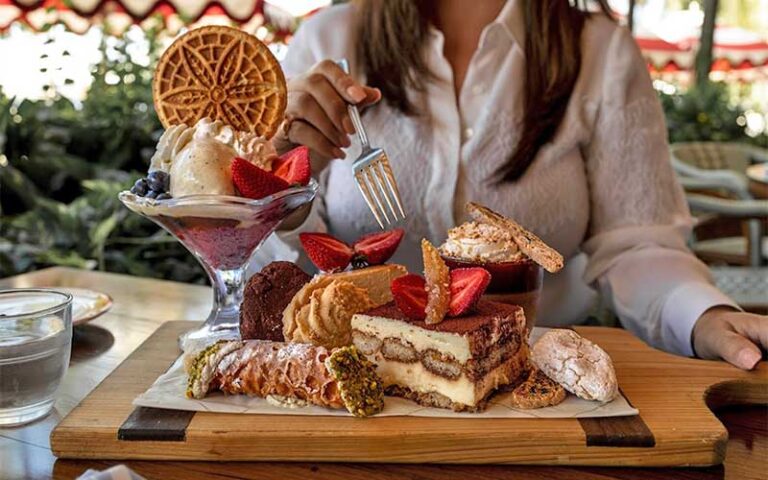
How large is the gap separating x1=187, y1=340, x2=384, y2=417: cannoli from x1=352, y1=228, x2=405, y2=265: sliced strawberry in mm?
232

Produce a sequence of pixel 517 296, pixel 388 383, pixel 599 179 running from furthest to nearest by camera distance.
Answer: pixel 599 179 < pixel 517 296 < pixel 388 383

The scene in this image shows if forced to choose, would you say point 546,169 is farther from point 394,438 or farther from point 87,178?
point 87,178

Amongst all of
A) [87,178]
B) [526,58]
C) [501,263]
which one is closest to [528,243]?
[501,263]

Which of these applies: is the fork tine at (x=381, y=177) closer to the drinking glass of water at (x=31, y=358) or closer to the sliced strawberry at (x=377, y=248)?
the sliced strawberry at (x=377, y=248)

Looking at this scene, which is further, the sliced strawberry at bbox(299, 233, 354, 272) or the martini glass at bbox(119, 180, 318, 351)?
the sliced strawberry at bbox(299, 233, 354, 272)

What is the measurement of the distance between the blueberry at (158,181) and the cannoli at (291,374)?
23cm

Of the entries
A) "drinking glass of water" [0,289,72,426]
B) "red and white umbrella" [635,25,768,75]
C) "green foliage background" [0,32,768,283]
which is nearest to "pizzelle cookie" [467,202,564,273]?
"drinking glass of water" [0,289,72,426]

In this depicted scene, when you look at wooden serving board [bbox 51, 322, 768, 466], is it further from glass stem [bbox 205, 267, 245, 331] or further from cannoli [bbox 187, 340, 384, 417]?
glass stem [bbox 205, 267, 245, 331]

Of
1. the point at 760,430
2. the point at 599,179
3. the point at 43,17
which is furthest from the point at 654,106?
the point at 43,17

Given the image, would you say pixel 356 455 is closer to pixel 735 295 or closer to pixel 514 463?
pixel 514 463

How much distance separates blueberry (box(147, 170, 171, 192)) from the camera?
1033 millimetres

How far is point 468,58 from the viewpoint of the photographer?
175cm

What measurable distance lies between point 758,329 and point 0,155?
2.91 metres

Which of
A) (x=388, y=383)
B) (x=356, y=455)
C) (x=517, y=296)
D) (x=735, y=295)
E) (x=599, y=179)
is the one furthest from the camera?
(x=735, y=295)
